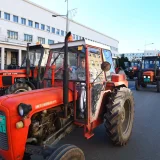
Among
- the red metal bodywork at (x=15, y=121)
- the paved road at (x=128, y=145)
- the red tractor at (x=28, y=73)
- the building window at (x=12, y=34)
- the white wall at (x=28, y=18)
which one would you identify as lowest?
the paved road at (x=128, y=145)

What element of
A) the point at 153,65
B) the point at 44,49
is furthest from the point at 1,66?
the point at 44,49

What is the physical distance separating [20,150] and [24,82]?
5100 millimetres

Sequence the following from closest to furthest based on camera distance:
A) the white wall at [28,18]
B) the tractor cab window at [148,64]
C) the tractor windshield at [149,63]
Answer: the tractor windshield at [149,63] → the tractor cab window at [148,64] → the white wall at [28,18]

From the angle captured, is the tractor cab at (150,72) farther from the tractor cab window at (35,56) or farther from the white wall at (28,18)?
the white wall at (28,18)

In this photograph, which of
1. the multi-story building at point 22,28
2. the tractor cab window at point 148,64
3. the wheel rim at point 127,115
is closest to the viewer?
the wheel rim at point 127,115

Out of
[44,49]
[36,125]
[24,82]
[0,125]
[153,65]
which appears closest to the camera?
[0,125]

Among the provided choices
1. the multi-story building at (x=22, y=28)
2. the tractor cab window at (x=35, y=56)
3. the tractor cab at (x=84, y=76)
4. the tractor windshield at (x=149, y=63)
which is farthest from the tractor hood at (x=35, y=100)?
the multi-story building at (x=22, y=28)

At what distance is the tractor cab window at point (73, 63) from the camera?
3.89 m

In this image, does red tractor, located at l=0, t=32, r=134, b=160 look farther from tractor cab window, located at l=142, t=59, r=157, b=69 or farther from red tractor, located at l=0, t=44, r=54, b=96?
tractor cab window, located at l=142, t=59, r=157, b=69

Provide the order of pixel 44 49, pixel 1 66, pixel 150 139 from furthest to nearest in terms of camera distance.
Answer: pixel 1 66
pixel 44 49
pixel 150 139

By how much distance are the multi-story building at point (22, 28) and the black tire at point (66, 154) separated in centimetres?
3381

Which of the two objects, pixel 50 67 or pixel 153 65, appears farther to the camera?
pixel 153 65

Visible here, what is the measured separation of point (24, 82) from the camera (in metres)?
7.66

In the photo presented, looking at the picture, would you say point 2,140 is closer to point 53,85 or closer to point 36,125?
point 36,125
